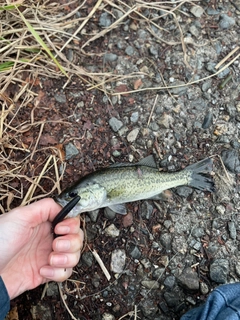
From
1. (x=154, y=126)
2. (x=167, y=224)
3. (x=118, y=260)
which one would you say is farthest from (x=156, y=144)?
(x=118, y=260)

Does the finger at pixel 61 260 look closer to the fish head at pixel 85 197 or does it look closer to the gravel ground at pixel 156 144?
the fish head at pixel 85 197

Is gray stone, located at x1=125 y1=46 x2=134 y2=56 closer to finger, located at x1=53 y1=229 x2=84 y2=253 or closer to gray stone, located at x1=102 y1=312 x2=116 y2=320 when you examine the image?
finger, located at x1=53 y1=229 x2=84 y2=253

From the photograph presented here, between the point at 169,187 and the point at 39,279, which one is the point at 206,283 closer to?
the point at 169,187

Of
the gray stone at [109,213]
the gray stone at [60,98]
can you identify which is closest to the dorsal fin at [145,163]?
the gray stone at [109,213]

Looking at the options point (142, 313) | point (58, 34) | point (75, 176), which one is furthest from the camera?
point (58, 34)

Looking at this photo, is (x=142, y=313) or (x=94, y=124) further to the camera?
(x=94, y=124)

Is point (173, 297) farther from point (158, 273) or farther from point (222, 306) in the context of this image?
point (222, 306)

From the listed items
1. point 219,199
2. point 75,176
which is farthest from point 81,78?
point 219,199
